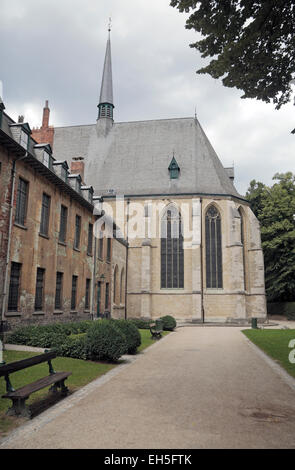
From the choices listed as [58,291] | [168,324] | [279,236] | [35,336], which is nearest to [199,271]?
[168,324]

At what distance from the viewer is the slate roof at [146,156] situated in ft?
117

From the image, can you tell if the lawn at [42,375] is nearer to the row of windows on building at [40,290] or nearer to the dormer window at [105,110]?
Result: the row of windows on building at [40,290]

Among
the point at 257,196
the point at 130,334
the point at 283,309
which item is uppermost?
the point at 257,196

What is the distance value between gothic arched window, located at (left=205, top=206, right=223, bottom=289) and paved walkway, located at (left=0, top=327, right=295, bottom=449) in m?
22.9

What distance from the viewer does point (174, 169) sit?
36.1m

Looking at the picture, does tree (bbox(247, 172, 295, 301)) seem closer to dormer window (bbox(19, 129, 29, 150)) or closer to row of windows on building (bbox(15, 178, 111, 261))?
row of windows on building (bbox(15, 178, 111, 261))

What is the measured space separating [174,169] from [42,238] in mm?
21986

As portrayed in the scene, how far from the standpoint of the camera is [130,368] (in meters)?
9.95

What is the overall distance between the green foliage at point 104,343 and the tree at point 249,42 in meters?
7.04

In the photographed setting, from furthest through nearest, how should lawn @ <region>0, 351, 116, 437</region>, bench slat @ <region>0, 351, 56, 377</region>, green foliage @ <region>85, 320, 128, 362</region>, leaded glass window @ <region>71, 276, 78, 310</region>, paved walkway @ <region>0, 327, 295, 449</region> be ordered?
leaded glass window @ <region>71, 276, 78, 310</region> → green foliage @ <region>85, 320, 128, 362</region> → lawn @ <region>0, 351, 116, 437</region> → bench slat @ <region>0, 351, 56, 377</region> → paved walkway @ <region>0, 327, 295, 449</region>

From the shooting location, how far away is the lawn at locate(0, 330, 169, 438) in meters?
5.39

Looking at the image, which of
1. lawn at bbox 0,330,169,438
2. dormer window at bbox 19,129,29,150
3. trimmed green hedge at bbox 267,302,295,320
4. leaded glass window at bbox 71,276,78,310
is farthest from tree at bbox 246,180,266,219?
lawn at bbox 0,330,169,438

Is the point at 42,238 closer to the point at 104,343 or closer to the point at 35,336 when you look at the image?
the point at 35,336
